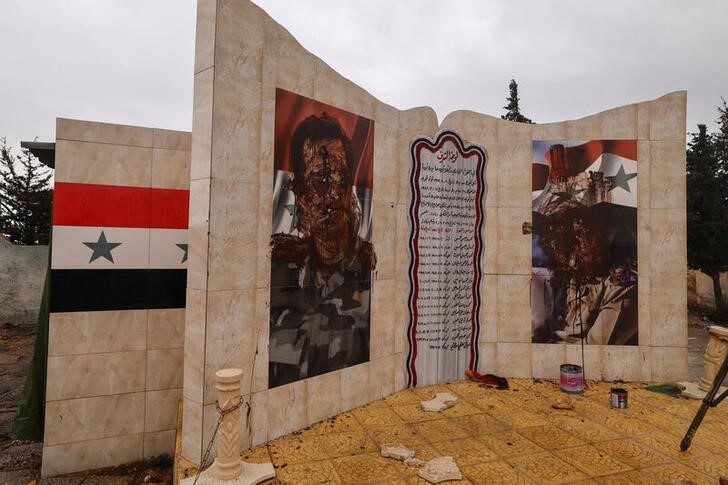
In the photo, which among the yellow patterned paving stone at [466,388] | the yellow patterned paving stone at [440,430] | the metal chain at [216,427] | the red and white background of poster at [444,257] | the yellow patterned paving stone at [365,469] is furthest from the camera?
the red and white background of poster at [444,257]

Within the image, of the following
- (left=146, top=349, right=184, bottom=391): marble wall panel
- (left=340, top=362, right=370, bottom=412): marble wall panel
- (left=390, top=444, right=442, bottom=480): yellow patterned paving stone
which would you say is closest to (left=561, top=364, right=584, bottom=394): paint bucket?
(left=390, top=444, right=442, bottom=480): yellow patterned paving stone

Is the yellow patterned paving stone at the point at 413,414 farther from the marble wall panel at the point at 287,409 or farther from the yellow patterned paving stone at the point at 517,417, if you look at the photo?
the marble wall panel at the point at 287,409

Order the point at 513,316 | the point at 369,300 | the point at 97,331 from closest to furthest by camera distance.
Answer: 1. the point at 97,331
2. the point at 369,300
3. the point at 513,316

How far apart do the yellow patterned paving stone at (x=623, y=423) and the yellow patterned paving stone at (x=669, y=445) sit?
144 millimetres

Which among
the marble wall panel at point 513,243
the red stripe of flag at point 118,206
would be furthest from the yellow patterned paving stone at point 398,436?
the red stripe of flag at point 118,206

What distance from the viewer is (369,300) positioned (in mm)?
7172

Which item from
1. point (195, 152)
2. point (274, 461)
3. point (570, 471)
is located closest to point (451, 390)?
point (570, 471)

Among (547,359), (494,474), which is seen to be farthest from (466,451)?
(547,359)

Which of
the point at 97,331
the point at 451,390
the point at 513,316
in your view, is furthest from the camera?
the point at 513,316

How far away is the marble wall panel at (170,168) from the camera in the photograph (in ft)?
23.0

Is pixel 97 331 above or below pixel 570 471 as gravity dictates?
above

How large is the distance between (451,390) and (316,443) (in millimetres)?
3381

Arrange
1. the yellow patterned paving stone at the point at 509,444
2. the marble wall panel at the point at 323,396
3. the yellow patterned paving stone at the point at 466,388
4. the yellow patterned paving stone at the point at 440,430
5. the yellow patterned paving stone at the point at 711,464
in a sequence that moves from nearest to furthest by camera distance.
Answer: the yellow patterned paving stone at the point at 711,464 → the yellow patterned paving stone at the point at 509,444 → the yellow patterned paving stone at the point at 440,430 → the marble wall panel at the point at 323,396 → the yellow patterned paving stone at the point at 466,388

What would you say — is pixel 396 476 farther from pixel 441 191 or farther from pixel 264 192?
pixel 441 191
